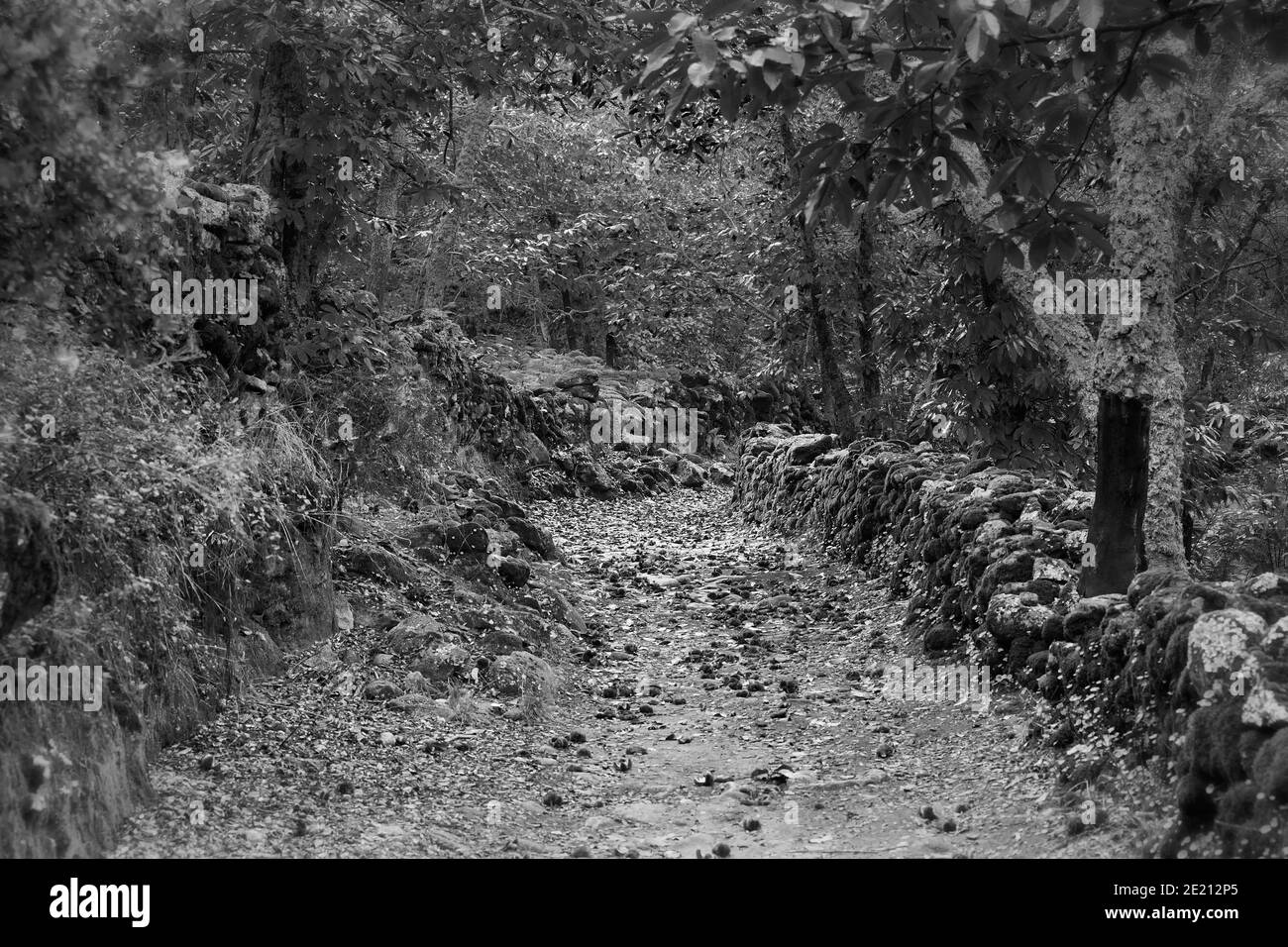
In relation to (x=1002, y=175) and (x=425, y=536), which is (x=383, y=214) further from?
(x=1002, y=175)

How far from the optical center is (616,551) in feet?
43.3

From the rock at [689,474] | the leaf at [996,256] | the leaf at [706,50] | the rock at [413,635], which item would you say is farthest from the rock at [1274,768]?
the rock at [689,474]

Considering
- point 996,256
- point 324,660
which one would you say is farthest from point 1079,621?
point 324,660

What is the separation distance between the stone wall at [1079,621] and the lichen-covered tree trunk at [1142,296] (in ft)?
1.64

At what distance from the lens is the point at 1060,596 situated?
654 centimetres

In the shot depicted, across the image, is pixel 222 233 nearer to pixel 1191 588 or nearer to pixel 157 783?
pixel 157 783

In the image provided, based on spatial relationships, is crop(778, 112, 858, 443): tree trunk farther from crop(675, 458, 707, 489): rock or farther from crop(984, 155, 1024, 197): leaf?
crop(984, 155, 1024, 197): leaf

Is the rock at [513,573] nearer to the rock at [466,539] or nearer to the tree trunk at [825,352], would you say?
the rock at [466,539]

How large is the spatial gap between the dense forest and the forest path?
31 millimetres

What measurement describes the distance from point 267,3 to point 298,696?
13.8 ft

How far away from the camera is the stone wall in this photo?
375 centimetres

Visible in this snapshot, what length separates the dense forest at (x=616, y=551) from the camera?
3.96 metres

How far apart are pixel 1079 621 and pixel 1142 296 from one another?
187 centimetres

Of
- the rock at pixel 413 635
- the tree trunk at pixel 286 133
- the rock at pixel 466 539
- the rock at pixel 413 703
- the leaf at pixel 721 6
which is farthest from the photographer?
the rock at pixel 466 539
